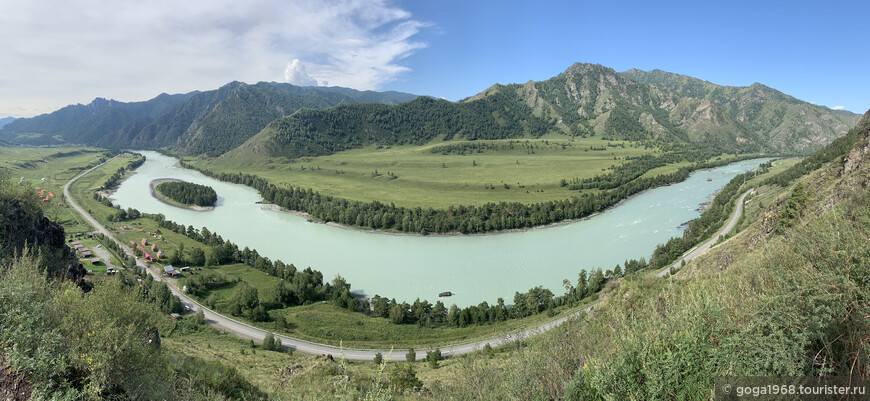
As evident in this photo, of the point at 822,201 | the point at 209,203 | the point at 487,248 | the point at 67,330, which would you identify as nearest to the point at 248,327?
the point at 67,330

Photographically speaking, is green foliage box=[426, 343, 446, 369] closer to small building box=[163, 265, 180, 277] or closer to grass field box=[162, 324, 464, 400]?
grass field box=[162, 324, 464, 400]

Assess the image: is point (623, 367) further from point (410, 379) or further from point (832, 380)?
point (410, 379)

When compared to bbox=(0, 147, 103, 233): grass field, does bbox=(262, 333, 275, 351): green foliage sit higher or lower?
lower

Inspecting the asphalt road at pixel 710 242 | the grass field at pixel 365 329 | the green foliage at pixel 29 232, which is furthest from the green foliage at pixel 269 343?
the asphalt road at pixel 710 242

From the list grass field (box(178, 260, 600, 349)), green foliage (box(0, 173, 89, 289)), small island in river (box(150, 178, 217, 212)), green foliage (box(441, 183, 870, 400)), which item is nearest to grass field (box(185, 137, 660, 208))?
small island in river (box(150, 178, 217, 212))

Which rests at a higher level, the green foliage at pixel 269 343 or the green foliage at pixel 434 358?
the green foliage at pixel 434 358

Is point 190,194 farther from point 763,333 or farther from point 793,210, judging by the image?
point 793,210

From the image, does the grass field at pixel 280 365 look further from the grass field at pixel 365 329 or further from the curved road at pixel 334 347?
the grass field at pixel 365 329
